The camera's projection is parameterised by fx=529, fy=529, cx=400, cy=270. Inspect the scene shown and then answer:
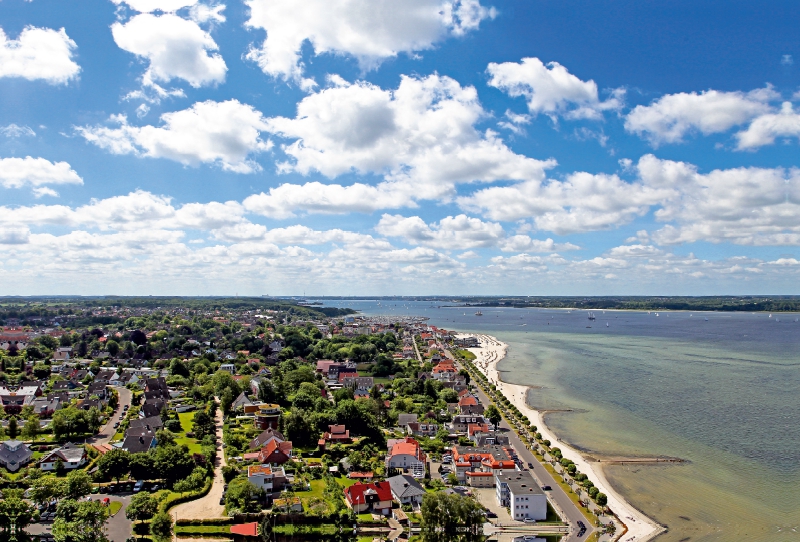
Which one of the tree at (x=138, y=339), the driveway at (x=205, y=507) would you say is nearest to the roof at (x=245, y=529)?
the driveway at (x=205, y=507)

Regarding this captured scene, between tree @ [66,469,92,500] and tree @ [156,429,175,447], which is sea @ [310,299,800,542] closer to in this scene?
tree @ [66,469,92,500]

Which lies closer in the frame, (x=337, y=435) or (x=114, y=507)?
(x=114, y=507)

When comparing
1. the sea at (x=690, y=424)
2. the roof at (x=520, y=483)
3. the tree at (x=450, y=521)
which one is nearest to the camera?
the tree at (x=450, y=521)

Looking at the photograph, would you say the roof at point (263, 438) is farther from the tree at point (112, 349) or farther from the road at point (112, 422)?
the tree at point (112, 349)

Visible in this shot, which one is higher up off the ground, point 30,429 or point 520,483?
point 520,483

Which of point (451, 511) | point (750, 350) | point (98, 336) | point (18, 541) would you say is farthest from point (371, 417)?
point (750, 350)

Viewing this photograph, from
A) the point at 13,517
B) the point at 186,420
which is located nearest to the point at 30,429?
the point at 186,420

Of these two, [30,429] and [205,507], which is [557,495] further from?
[30,429]
